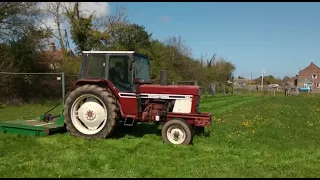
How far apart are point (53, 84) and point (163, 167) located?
16926 millimetres

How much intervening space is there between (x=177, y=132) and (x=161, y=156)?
60.1 inches

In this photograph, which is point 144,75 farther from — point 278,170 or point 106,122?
point 278,170

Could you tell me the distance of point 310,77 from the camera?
91.7 meters

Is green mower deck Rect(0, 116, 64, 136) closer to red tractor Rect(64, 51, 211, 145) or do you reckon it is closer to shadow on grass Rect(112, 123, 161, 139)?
red tractor Rect(64, 51, 211, 145)

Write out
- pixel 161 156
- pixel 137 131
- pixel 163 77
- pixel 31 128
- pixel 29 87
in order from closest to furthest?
pixel 161 156
pixel 163 77
pixel 31 128
pixel 137 131
pixel 29 87

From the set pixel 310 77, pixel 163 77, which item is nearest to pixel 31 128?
pixel 163 77

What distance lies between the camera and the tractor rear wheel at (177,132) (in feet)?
28.9

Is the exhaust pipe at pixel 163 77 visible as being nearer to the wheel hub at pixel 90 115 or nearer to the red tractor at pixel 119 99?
the red tractor at pixel 119 99

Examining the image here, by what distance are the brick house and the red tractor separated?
87.3m

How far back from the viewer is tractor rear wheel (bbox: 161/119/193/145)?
8812 millimetres

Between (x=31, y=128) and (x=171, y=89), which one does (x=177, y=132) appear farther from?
(x=31, y=128)

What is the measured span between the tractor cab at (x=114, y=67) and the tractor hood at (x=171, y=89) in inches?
15.3

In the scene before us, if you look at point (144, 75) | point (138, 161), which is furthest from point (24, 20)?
point (138, 161)

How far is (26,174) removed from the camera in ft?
20.0
